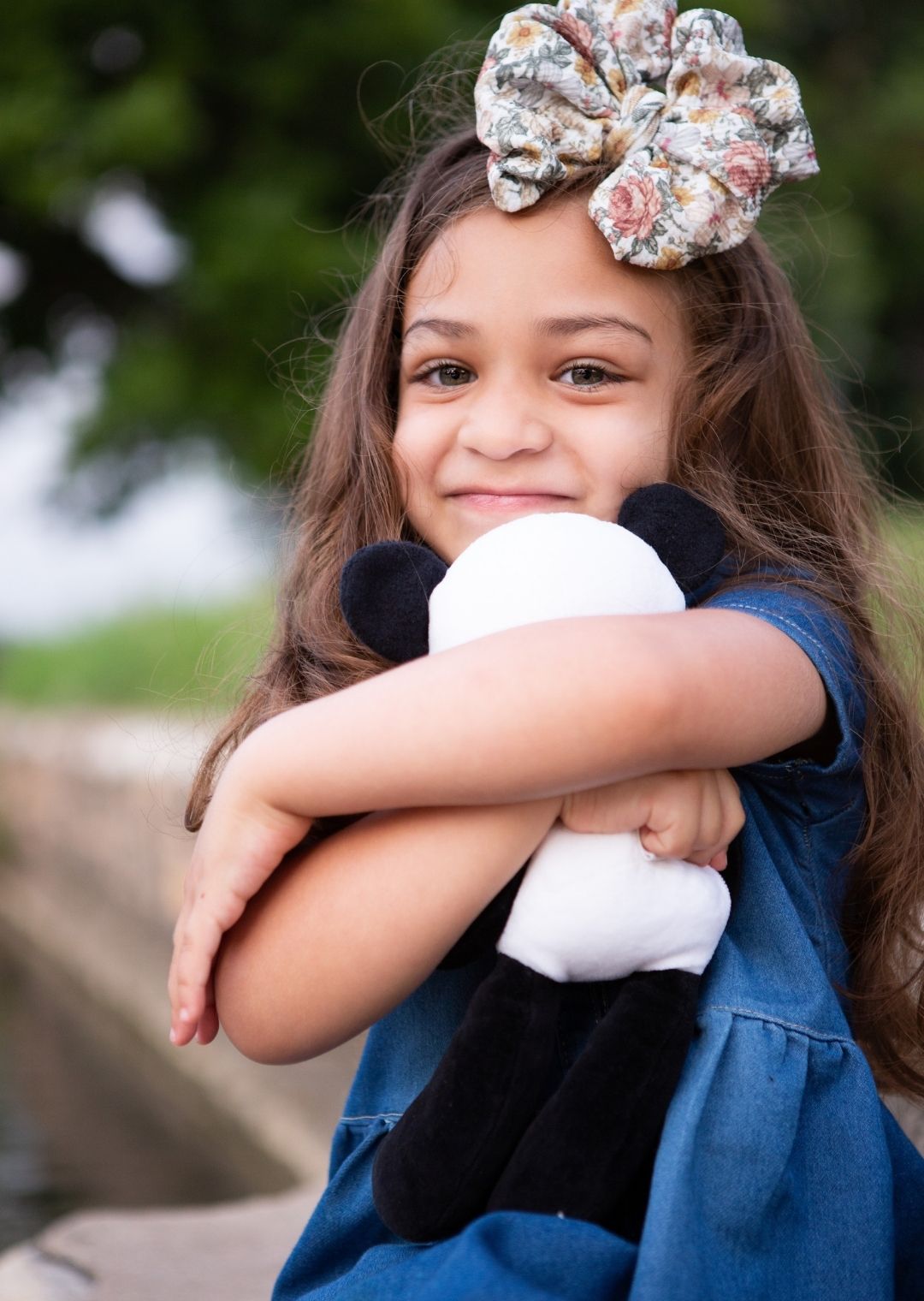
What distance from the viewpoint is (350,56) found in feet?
23.3

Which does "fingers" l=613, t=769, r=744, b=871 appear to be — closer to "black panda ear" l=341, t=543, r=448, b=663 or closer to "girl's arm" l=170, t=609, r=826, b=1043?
"girl's arm" l=170, t=609, r=826, b=1043

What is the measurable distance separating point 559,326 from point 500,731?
575mm

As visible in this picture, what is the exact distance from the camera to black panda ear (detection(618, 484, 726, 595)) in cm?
141

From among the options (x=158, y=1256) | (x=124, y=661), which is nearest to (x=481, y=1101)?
(x=158, y=1256)

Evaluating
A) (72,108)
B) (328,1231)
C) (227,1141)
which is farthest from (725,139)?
(72,108)

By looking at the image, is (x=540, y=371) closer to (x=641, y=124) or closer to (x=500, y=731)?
(x=641, y=124)

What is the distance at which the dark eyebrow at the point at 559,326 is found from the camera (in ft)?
5.02

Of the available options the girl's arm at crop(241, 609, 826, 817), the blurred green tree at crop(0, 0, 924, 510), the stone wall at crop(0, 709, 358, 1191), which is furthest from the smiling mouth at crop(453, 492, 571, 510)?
the blurred green tree at crop(0, 0, 924, 510)

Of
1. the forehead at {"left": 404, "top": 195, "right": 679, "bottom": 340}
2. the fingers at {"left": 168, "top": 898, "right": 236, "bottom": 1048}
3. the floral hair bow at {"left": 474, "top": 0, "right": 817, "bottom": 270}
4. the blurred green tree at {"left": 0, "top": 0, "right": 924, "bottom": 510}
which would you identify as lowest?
the blurred green tree at {"left": 0, "top": 0, "right": 924, "bottom": 510}

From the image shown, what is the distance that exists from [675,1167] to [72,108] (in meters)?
6.57

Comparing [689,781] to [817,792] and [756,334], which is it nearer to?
[817,792]

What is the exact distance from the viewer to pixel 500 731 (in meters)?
1.14

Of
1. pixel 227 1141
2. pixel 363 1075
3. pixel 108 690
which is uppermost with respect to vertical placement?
pixel 363 1075

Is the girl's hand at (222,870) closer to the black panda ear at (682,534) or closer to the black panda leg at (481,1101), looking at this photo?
the black panda leg at (481,1101)
